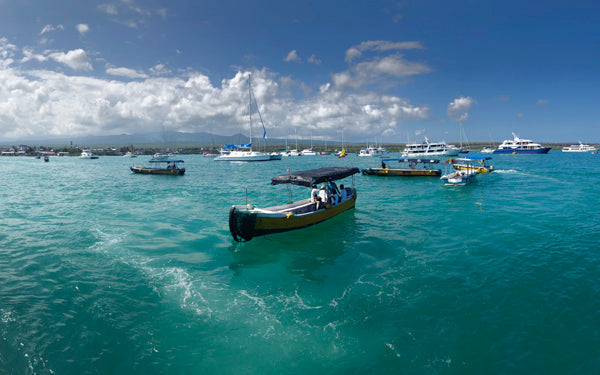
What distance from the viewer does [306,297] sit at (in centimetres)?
1009

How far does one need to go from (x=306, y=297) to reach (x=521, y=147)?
509 ft

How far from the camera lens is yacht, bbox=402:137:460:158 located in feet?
368

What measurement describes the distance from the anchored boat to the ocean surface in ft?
2.52

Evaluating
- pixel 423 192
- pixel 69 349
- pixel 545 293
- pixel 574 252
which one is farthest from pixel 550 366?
pixel 423 192

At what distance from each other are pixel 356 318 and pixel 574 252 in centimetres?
1221

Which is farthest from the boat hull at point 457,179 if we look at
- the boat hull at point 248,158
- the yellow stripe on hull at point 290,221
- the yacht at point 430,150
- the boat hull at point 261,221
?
the yacht at point 430,150

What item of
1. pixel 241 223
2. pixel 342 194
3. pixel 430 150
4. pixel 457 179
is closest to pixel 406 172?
pixel 457 179

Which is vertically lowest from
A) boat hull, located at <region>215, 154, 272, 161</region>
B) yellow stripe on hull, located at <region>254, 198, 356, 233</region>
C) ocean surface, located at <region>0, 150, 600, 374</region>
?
ocean surface, located at <region>0, 150, 600, 374</region>

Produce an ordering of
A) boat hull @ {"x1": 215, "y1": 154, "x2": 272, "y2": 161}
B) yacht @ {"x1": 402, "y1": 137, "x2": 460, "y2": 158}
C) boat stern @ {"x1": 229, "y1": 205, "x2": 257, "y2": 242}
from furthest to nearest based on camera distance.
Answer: yacht @ {"x1": 402, "y1": 137, "x2": 460, "y2": 158}
boat hull @ {"x1": 215, "y1": 154, "x2": 272, "y2": 161}
boat stern @ {"x1": 229, "y1": 205, "x2": 257, "y2": 242}

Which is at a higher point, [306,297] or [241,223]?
[241,223]

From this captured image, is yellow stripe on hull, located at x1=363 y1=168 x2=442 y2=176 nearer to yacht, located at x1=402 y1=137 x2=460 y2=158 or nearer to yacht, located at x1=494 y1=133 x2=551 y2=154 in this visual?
yacht, located at x1=402 y1=137 x2=460 y2=158

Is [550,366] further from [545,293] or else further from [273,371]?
[273,371]

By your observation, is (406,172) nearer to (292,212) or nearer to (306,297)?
(292,212)

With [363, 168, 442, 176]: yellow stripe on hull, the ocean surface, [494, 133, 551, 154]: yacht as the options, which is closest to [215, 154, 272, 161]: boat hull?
[363, 168, 442, 176]: yellow stripe on hull
